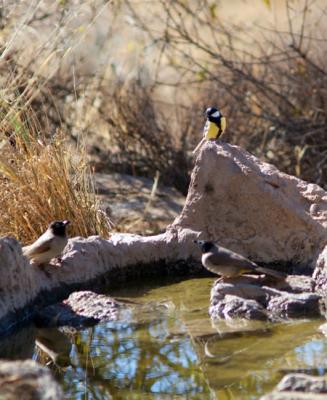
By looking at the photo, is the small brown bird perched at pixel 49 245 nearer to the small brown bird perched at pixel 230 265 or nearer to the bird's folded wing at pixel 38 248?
the bird's folded wing at pixel 38 248

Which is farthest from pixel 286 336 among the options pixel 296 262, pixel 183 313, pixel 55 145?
pixel 55 145

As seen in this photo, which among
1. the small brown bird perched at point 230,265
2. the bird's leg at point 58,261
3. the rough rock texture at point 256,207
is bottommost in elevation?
the bird's leg at point 58,261

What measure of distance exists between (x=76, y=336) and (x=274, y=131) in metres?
5.92

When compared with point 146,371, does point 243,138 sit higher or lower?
higher

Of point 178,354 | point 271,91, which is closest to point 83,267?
point 178,354

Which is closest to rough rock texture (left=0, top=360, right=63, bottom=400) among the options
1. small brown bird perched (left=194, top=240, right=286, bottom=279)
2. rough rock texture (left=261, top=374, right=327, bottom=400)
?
rough rock texture (left=261, top=374, right=327, bottom=400)

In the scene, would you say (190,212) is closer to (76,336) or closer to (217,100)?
(76,336)

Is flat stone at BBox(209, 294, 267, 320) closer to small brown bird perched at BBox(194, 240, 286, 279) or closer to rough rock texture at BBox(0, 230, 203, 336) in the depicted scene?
small brown bird perched at BBox(194, 240, 286, 279)

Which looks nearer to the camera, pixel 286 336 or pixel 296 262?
pixel 286 336

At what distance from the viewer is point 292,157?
12570 mm

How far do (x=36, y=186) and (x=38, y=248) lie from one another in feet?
2.80

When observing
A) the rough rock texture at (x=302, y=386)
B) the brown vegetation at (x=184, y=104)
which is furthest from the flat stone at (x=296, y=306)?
the brown vegetation at (x=184, y=104)

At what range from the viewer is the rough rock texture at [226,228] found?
27.4 ft

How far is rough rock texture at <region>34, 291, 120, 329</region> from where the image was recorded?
24.2 ft
